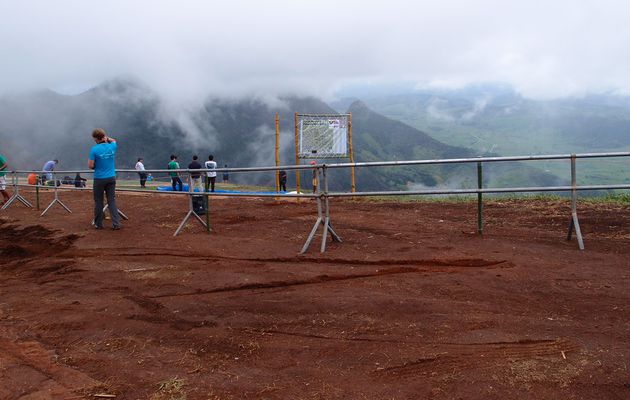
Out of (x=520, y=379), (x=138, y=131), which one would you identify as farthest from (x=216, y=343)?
(x=138, y=131)

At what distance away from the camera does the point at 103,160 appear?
9.39m

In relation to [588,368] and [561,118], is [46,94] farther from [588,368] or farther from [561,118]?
[561,118]

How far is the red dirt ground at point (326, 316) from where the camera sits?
327 cm

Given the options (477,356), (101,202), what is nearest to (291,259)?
(477,356)

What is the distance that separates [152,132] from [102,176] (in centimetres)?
5597

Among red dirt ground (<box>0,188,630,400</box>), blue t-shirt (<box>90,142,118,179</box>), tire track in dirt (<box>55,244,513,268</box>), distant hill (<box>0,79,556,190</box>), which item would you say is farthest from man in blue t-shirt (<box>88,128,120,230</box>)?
distant hill (<box>0,79,556,190</box>)

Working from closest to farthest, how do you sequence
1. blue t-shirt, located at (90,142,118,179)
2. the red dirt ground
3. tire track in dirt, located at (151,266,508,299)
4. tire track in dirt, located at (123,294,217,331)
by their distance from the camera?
1. the red dirt ground
2. tire track in dirt, located at (123,294,217,331)
3. tire track in dirt, located at (151,266,508,299)
4. blue t-shirt, located at (90,142,118,179)

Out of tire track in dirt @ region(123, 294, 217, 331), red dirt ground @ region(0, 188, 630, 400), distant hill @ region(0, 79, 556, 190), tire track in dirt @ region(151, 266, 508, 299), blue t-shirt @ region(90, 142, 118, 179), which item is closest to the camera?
red dirt ground @ region(0, 188, 630, 400)

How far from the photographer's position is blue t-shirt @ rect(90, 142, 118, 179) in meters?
9.30

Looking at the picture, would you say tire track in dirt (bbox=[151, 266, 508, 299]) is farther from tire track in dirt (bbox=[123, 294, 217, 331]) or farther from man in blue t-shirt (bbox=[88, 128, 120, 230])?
man in blue t-shirt (bbox=[88, 128, 120, 230])

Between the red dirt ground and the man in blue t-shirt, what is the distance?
1.09 m

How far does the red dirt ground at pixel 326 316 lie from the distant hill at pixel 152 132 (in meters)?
43.3

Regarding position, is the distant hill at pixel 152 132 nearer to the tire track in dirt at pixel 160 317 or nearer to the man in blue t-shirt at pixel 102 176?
the man in blue t-shirt at pixel 102 176

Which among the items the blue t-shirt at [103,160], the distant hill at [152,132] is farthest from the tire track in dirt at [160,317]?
the distant hill at [152,132]
